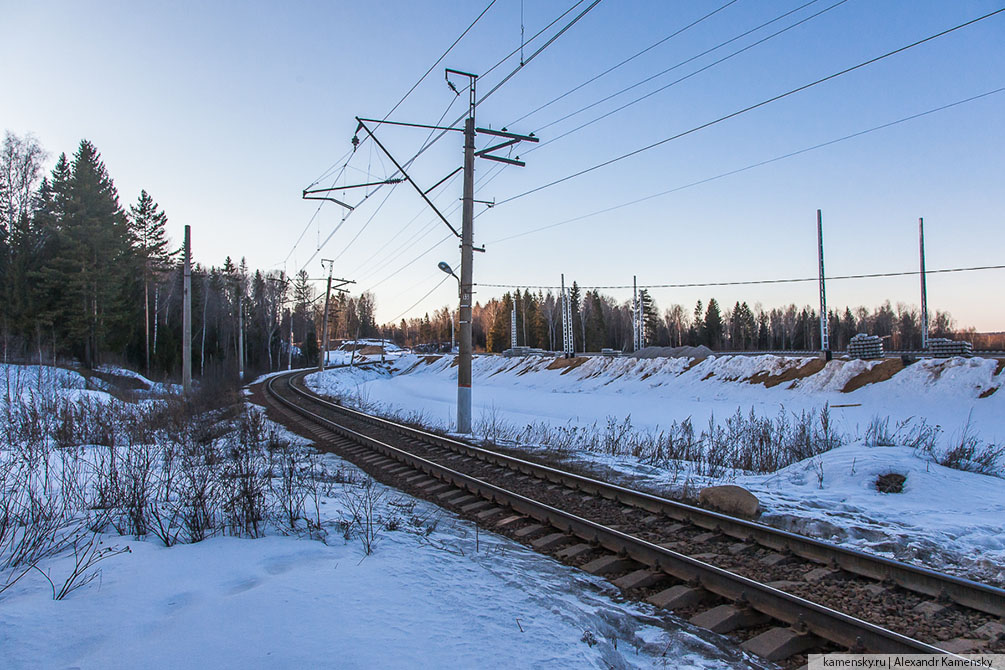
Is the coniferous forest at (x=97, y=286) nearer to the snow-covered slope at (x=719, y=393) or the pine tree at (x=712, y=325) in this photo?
the snow-covered slope at (x=719, y=393)

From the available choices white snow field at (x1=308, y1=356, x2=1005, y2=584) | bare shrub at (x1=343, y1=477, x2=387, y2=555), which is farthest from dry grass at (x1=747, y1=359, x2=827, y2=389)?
bare shrub at (x1=343, y1=477, x2=387, y2=555)

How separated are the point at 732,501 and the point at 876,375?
19.3m

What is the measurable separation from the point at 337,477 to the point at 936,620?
8.09 meters

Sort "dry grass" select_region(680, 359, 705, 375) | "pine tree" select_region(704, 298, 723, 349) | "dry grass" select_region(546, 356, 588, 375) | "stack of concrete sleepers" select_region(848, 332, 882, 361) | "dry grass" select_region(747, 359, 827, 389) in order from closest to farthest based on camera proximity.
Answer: "dry grass" select_region(747, 359, 827, 389) < "stack of concrete sleepers" select_region(848, 332, 882, 361) < "dry grass" select_region(680, 359, 705, 375) < "dry grass" select_region(546, 356, 588, 375) < "pine tree" select_region(704, 298, 723, 349)

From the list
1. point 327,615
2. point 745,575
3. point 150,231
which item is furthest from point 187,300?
point 150,231

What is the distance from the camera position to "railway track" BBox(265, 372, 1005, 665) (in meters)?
3.81

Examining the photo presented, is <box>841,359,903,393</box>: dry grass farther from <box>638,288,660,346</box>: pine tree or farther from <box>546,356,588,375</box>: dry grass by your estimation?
<box>638,288,660,346</box>: pine tree

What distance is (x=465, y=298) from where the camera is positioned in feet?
50.4

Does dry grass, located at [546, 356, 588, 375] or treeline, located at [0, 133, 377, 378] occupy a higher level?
treeline, located at [0, 133, 377, 378]

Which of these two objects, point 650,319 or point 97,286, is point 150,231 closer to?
point 97,286

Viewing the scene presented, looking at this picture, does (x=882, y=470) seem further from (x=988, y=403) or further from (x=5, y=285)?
(x=5, y=285)

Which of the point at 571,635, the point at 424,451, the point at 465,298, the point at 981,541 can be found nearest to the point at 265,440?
the point at 424,451

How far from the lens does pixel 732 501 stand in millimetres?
6969

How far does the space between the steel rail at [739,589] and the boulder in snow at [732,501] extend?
1991mm
